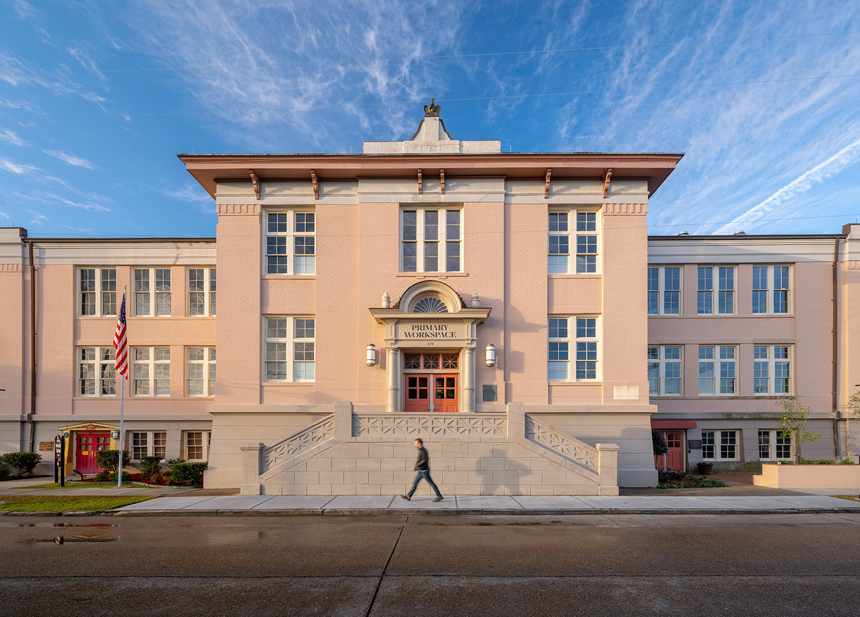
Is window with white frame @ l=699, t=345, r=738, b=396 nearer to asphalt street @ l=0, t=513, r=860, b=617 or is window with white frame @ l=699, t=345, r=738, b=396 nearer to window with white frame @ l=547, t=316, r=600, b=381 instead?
window with white frame @ l=547, t=316, r=600, b=381

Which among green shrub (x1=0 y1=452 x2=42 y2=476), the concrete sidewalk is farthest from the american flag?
green shrub (x1=0 y1=452 x2=42 y2=476)

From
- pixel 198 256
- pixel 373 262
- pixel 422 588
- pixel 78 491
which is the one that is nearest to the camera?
pixel 422 588

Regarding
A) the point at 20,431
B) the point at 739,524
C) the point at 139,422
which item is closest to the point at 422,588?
the point at 739,524

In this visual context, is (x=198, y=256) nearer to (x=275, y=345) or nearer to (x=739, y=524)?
(x=275, y=345)

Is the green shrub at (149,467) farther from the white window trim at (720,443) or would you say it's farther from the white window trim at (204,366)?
the white window trim at (720,443)

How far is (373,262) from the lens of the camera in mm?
18656

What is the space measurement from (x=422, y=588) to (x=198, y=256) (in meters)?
18.5

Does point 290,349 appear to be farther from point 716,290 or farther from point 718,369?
point 716,290

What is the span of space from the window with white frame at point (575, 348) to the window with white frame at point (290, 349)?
29.0 ft

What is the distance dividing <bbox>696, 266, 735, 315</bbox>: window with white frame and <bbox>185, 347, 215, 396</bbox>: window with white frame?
20783 mm

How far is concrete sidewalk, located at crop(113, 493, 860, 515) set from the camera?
12617mm

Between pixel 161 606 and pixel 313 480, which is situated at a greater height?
pixel 161 606

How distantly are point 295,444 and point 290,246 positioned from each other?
294 inches

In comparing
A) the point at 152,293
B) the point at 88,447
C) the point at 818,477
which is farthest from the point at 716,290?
the point at 88,447
